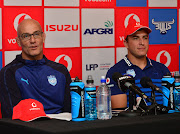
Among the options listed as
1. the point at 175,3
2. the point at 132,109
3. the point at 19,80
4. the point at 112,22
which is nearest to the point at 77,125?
the point at 132,109

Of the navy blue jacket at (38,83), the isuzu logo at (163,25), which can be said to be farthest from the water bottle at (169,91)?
the isuzu logo at (163,25)

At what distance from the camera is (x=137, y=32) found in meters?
3.09

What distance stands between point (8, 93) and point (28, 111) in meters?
0.57

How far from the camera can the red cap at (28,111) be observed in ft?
6.46

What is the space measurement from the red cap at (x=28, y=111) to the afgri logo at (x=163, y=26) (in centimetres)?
210

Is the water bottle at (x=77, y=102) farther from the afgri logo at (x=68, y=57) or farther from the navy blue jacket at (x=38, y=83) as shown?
the afgri logo at (x=68, y=57)

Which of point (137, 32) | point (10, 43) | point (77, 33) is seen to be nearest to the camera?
point (137, 32)

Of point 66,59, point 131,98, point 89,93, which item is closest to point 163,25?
point 66,59

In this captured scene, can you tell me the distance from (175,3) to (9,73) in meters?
2.09

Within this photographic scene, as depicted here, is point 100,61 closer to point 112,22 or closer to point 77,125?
point 112,22

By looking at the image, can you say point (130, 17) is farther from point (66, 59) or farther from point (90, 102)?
point (90, 102)

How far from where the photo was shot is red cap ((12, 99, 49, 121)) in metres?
1.97

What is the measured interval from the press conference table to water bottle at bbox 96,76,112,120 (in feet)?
0.21

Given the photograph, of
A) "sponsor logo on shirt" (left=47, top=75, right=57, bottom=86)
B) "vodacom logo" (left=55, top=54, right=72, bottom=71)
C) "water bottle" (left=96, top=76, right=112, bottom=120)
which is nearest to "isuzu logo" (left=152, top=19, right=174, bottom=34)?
"vodacom logo" (left=55, top=54, right=72, bottom=71)
